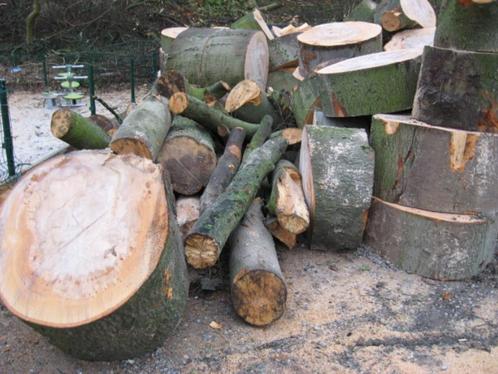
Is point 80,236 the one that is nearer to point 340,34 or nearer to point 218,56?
point 340,34

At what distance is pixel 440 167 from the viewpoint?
10.8ft

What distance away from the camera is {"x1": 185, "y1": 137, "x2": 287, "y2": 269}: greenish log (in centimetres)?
290

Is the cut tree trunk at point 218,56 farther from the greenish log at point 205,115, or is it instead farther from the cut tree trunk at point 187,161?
the cut tree trunk at point 187,161

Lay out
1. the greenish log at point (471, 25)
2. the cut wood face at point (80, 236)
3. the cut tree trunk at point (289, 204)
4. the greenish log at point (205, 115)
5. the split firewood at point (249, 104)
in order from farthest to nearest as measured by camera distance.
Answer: the split firewood at point (249, 104)
the greenish log at point (205, 115)
the cut tree trunk at point (289, 204)
the greenish log at point (471, 25)
the cut wood face at point (80, 236)

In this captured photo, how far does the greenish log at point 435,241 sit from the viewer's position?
3.33 metres

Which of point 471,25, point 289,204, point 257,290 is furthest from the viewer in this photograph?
point 289,204

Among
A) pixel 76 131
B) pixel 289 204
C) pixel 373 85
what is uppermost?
pixel 373 85

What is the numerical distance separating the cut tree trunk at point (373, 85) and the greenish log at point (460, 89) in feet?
1.03

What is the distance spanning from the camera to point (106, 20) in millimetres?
10641

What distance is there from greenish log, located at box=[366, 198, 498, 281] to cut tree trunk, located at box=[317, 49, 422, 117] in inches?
27.9

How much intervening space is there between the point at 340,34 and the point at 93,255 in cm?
362

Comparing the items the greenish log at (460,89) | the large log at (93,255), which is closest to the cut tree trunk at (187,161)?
the large log at (93,255)

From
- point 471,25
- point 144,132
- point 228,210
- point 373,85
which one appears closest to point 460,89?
point 471,25

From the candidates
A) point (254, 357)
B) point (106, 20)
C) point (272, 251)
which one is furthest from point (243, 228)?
point (106, 20)
